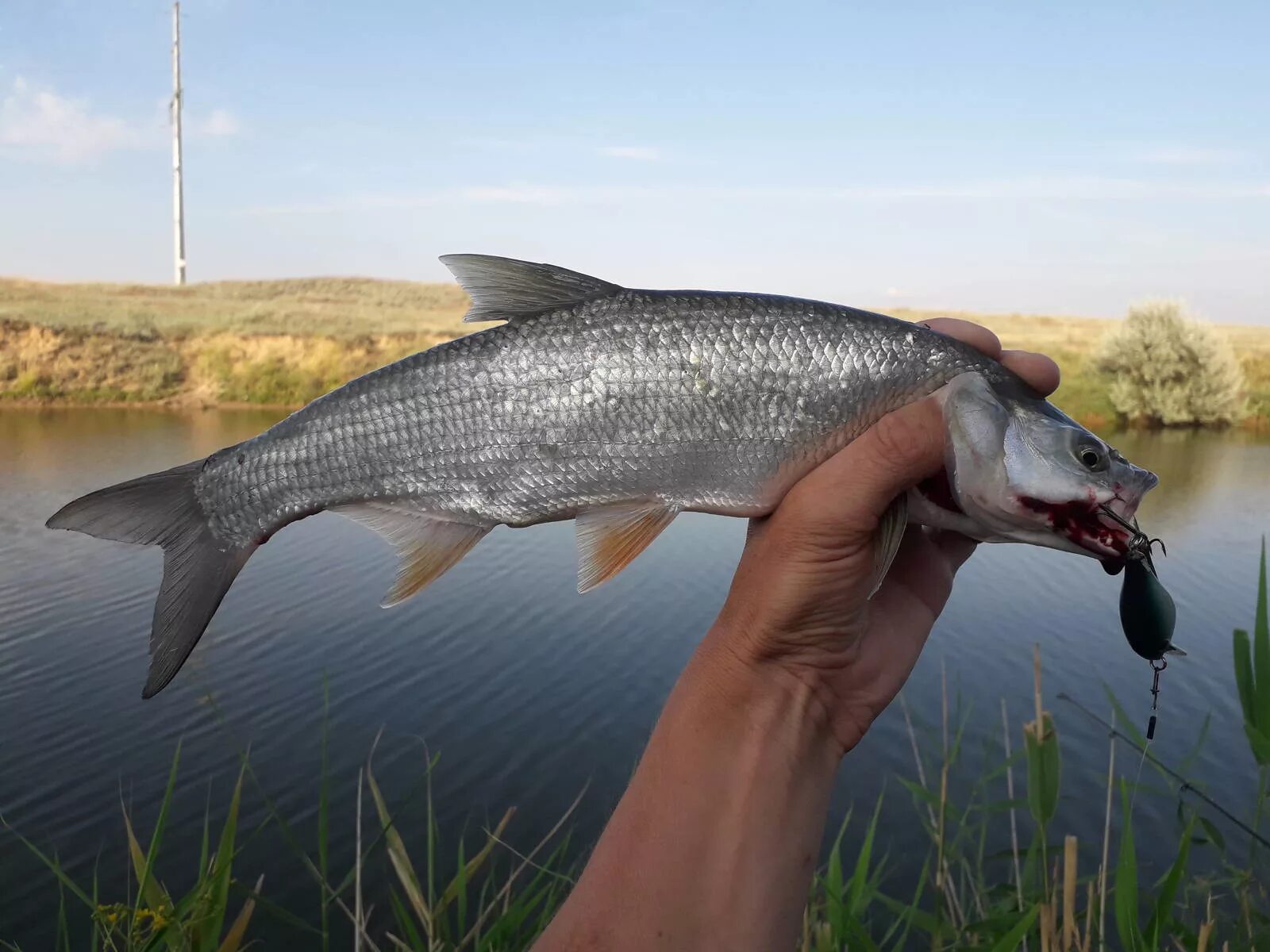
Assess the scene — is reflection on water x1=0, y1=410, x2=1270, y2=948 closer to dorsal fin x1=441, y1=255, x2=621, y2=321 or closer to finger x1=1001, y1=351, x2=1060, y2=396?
finger x1=1001, y1=351, x2=1060, y2=396

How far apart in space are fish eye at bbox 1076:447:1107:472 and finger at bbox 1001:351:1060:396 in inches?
11.8

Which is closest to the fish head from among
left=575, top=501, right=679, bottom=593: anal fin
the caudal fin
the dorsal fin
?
left=575, top=501, right=679, bottom=593: anal fin

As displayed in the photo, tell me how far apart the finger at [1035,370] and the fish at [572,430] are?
0.05m

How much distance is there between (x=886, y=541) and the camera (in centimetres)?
238

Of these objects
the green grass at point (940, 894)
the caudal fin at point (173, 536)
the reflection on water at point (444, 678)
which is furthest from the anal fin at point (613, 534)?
the reflection on water at point (444, 678)

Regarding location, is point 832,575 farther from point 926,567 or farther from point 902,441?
point 926,567

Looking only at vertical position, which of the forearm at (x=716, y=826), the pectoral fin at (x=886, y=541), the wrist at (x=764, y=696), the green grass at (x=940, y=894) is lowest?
the green grass at (x=940, y=894)

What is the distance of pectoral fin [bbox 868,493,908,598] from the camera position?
7.77ft

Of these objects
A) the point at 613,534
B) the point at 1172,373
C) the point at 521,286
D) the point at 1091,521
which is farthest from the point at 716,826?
the point at 1172,373

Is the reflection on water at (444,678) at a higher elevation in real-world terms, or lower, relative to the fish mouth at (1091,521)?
lower

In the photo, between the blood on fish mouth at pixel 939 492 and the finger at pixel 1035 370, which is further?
the finger at pixel 1035 370

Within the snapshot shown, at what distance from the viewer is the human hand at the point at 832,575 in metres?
2.28

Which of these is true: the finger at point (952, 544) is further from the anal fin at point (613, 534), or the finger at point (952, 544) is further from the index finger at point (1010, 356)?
the anal fin at point (613, 534)

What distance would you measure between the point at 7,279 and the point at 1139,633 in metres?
49.9
